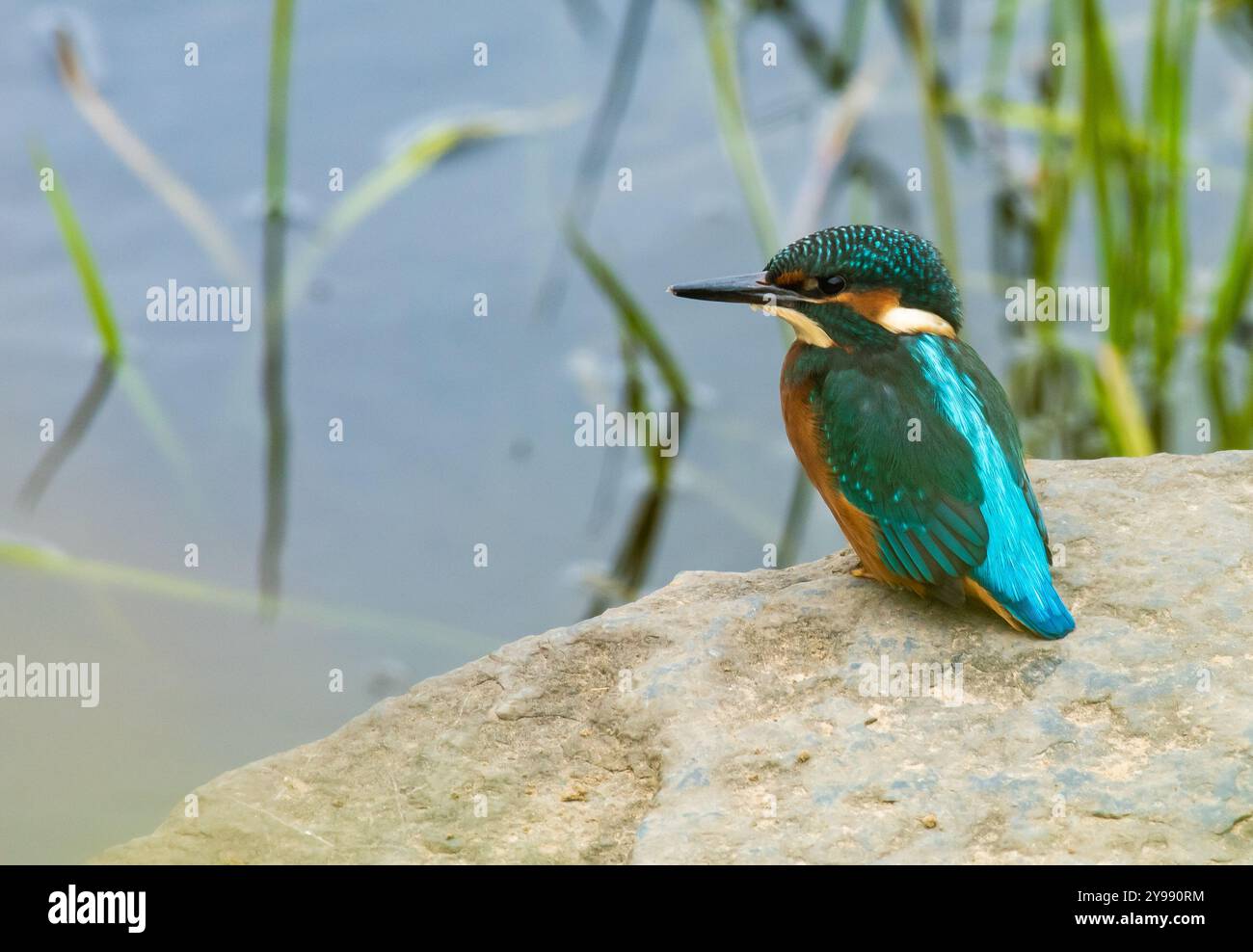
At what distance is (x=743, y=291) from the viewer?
12.6 feet

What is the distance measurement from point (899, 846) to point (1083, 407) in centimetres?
342

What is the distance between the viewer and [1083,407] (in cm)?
595

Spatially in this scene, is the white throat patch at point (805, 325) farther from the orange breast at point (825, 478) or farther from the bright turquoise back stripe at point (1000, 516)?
the bright turquoise back stripe at point (1000, 516)

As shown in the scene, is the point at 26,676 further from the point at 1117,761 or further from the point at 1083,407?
the point at 1083,407

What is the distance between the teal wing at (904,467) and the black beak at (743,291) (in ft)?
0.71

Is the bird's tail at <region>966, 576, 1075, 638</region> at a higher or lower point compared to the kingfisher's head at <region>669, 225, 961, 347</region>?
lower

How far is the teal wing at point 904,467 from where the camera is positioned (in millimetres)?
3482

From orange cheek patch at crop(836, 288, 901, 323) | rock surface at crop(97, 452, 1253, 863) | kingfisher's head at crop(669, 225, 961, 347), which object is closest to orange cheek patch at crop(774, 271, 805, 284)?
kingfisher's head at crop(669, 225, 961, 347)

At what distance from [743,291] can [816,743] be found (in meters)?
1.21

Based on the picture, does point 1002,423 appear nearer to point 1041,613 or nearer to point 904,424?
point 904,424

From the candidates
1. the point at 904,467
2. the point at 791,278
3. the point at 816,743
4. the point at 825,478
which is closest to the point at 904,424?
the point at 904,467

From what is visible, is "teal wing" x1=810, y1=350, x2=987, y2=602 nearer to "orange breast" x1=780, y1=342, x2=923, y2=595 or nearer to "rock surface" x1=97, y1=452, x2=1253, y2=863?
"orange breast" x1=780, y1=342, x2=923, y2=595

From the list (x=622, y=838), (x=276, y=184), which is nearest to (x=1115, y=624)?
(x=622, y=838)

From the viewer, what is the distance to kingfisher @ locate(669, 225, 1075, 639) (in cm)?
347
